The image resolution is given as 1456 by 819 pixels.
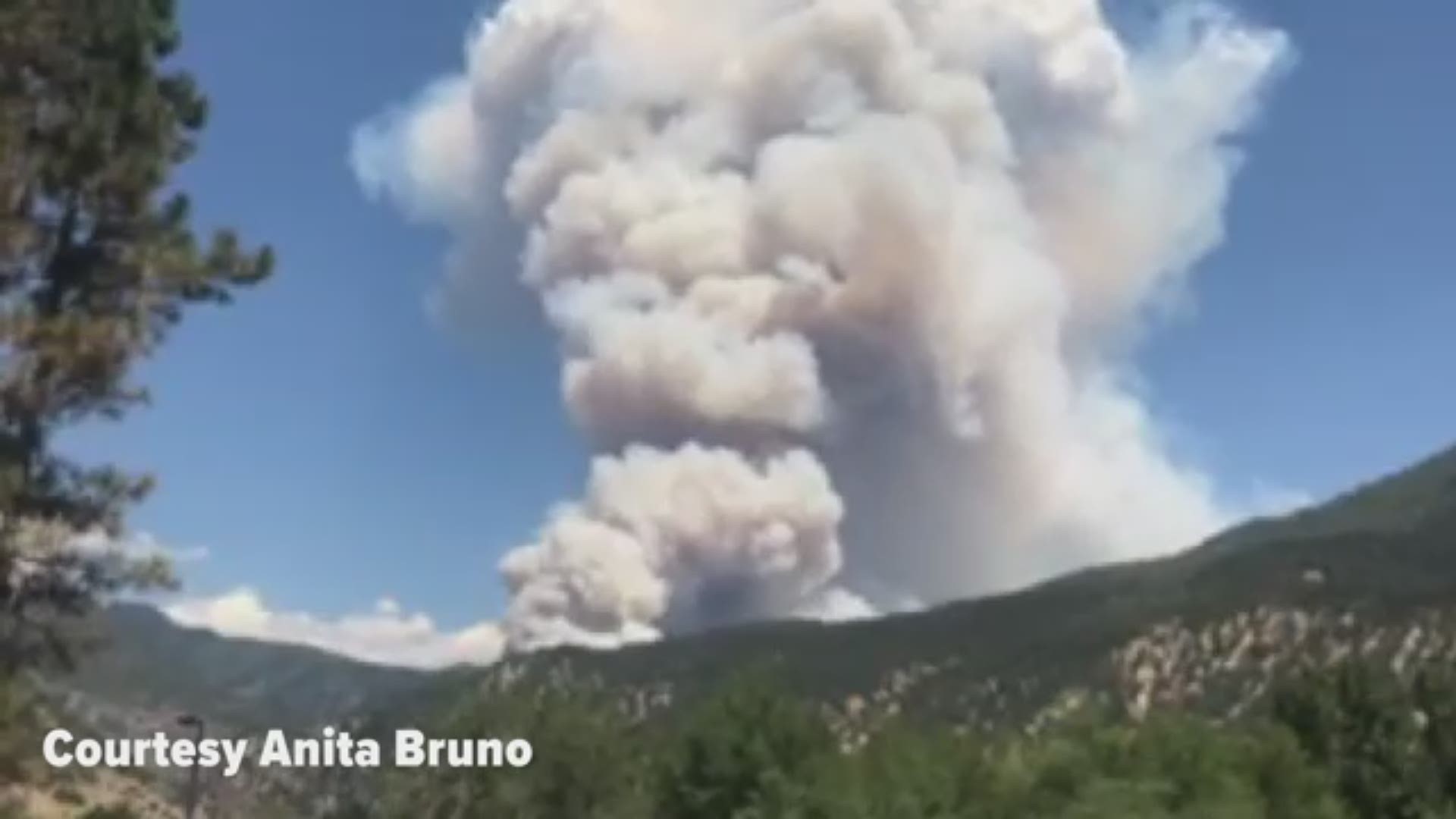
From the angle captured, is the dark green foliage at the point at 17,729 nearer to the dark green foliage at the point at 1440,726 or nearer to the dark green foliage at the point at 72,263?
the dark green foliage at the point at 72,263

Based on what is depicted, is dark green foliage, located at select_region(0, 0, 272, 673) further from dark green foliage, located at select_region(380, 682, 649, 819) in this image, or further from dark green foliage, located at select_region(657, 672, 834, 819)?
dark green foliage, located at select_region(380, 682, 649, 819)

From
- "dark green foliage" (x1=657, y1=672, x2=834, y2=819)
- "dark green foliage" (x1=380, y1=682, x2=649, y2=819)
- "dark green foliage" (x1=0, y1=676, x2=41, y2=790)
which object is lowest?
"dark green foliage" (x1=0, y1=676, x2=41, y2=790)

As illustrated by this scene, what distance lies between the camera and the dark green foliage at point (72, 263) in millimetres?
30922

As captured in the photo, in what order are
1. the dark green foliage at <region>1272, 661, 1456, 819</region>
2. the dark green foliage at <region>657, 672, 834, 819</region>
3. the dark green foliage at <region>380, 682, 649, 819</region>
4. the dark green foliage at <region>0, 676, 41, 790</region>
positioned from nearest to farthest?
the dark green foliage at <region>0, 676, 41, 790</region> → the dark green foliage at <region>657, 672, 834, 819</region> → the dark green foliage at <region>1272, 661, 1456, 819</region> → the dark green foliage at <region>380, 682, 649, 819</region>

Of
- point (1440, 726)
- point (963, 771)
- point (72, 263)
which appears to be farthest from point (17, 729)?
point (1440, 726)

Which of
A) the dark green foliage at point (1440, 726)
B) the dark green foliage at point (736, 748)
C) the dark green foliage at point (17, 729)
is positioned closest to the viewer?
the dark green foliage at point (17, 729)

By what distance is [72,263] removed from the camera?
107 feet

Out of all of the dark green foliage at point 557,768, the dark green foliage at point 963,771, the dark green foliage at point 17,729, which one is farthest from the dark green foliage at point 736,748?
the dark green foliage at point 17,729

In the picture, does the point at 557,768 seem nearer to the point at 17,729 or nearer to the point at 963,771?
the point at 963,771

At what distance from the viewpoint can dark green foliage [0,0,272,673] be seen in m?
30.9

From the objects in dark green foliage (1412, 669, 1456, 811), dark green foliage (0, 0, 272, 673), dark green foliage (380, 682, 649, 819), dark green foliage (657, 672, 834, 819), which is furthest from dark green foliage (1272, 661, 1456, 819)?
dark green foliage (0, 0, 272, 673)

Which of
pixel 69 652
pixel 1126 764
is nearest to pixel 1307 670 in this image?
pixel 1126 764

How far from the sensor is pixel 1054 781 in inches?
2490

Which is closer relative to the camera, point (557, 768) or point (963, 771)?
point (963, 771)
